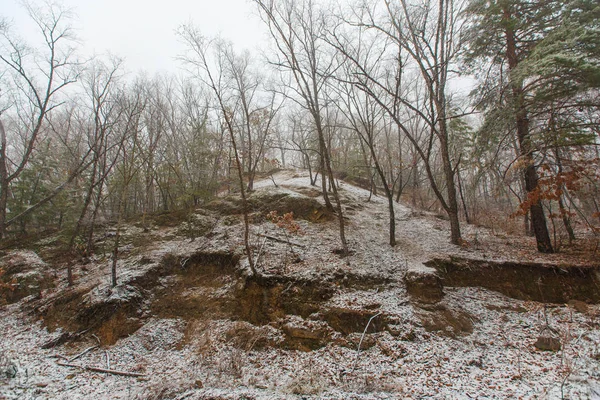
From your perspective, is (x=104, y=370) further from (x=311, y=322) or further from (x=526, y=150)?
(x=526, y=150)

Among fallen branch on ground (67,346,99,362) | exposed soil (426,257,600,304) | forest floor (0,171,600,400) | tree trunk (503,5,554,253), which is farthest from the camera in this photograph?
tree trunk (503,5,554,253)

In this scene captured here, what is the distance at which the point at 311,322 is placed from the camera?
19.0 feet

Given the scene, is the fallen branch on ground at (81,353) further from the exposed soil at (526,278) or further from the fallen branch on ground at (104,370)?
the exposed soil at (526,278)

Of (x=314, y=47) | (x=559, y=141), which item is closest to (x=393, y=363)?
(x=559, y=141)

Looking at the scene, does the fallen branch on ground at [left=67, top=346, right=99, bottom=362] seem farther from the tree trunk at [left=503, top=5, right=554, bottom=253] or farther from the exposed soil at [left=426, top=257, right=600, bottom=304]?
the tree trunk at [left=503, top=5, right=554, bottom=253]

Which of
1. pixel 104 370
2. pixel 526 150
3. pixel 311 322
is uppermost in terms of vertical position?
pixel 526 150

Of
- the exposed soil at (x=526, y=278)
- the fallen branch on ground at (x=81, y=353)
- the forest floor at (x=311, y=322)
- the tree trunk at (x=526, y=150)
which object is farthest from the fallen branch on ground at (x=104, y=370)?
the tree trunk at (x=526, y=150)

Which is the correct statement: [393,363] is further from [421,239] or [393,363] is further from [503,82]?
[503,82]

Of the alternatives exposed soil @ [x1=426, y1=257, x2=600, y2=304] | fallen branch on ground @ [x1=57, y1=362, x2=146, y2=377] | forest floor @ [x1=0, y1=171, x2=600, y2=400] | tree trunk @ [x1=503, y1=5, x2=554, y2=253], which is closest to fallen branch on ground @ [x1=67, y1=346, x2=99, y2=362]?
forest floor @ [x1=0, y1=171, x2=600, y2=400]

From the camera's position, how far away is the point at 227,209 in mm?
12328

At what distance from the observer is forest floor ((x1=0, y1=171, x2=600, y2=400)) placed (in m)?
4.27

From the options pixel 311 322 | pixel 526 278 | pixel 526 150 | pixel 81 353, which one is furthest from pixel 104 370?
pixel 526 150

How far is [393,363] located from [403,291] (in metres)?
2.06

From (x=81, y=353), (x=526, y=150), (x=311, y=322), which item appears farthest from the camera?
(x=526, y=150)
